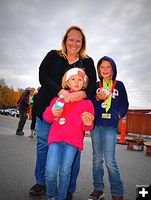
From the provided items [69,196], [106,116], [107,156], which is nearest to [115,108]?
[106,116]

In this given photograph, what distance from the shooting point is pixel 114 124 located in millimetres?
3311

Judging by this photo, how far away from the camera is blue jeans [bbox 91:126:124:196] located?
3.23 meters

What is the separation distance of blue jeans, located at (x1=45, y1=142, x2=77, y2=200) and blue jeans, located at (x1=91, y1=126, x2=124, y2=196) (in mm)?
632

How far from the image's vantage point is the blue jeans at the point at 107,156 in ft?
10.6

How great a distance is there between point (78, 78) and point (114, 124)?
791 millimetres

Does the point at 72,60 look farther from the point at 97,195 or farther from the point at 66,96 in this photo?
the point at 97,195

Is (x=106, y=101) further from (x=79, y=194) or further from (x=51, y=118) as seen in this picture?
(x=79, y=194)

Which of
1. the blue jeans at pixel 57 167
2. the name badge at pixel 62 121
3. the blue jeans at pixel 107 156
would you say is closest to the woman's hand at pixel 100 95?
the blue jeans at pixel 107 156

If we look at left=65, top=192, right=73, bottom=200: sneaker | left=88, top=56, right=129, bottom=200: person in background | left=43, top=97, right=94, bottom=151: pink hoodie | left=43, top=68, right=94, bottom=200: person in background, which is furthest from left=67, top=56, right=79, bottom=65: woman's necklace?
left=65, top=192, right=73, bottom=200: sneaker

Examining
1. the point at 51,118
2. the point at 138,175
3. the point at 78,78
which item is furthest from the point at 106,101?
the point at 138,175

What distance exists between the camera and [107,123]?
3305mm

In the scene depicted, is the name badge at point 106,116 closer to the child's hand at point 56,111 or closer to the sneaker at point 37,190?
the child's hand at point 56,111

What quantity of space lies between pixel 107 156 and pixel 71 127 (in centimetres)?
73

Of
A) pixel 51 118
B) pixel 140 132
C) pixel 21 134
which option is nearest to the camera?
pixel 51 118
